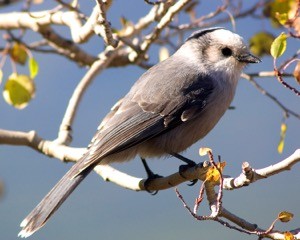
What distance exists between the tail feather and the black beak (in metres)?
1.19

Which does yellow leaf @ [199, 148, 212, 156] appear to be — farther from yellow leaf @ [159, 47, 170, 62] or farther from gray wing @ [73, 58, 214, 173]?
yellow leaf @ [159, 47, 170, 62]

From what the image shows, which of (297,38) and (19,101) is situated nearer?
(297,38)

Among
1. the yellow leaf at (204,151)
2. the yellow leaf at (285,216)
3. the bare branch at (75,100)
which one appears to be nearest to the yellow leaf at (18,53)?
the bare branch at (75,100)

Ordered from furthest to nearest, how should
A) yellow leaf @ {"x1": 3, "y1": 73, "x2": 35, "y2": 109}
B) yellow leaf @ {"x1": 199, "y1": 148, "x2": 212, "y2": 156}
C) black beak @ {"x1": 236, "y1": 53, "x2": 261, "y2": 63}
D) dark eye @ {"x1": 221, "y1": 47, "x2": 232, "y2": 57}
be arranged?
dark eye @ {"x1": 221, "y1": 47, "x2": 232, "y2": 57} → black beak @ {"x1": 236, "y1": 53, "x2": 261, "y2": 63} → yellow leaf @ {"x1": 3, "y1": 73, "x2": 35, "y2": 109} → yellow leaf @ {"x1": 199, "y1": 148, "x2": 212, "y2": 156}

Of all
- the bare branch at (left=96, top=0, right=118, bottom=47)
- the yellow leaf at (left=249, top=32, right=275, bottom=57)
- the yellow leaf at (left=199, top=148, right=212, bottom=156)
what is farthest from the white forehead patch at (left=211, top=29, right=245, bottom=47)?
the yellow leaf at (left=199, top=148, right=212, bottom=156)

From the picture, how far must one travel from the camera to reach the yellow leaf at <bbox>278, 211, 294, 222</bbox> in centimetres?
228

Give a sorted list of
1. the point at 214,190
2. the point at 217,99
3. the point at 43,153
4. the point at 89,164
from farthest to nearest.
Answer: the point at 43,153 → the point at 217,99 → the point at 89,164 → the point at 214,190

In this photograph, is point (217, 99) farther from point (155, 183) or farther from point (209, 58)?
point (155, 183)

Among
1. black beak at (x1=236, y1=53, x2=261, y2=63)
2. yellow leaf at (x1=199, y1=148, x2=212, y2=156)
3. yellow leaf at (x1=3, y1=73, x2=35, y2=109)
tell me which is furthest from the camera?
black beak at (x1=236, y1=53, x2=261, y2=63)

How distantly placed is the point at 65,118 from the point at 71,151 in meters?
0.35

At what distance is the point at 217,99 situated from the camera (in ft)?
11.7

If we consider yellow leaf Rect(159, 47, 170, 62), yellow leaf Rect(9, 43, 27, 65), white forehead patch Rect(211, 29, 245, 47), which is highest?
yellow leaf Rect(9, 43, 27, 65)

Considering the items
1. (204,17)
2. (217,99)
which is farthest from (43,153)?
(204,17)

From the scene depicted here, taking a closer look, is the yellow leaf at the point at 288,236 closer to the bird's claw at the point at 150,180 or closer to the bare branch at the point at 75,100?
the bird's claw at the point at 150,180
